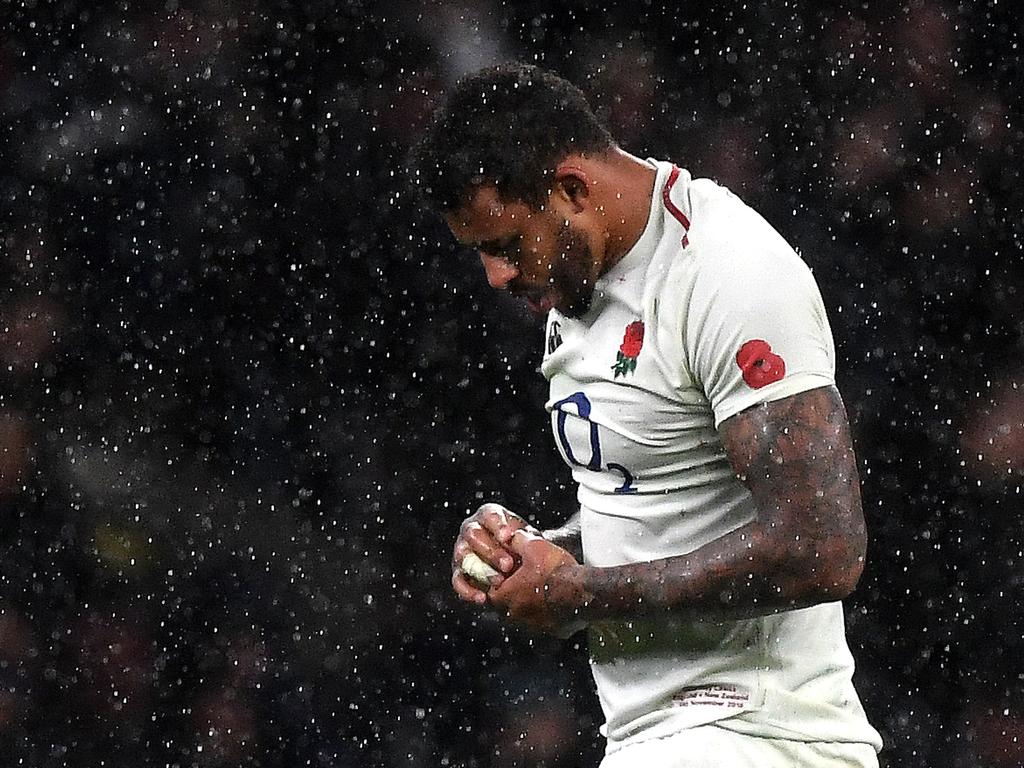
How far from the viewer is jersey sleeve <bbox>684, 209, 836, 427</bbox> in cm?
154

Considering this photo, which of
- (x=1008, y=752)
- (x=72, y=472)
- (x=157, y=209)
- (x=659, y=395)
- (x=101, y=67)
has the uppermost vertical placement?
(x=659, y=395)

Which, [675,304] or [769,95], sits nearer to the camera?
[675,304]

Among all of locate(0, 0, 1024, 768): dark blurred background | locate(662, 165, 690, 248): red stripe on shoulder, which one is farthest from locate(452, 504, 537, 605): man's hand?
locate(0, 0, 1024, 768): dark blurred background

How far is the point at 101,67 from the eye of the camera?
3367 mm

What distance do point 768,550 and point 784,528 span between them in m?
0.03

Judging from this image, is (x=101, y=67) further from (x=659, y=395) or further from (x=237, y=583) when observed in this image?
(x=659, y=395)

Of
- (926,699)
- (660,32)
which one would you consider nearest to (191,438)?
(660,32)

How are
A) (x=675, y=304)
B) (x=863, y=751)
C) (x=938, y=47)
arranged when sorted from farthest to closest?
(x=938, y=47)
(x=863, y=751)
(x=675, y=304)

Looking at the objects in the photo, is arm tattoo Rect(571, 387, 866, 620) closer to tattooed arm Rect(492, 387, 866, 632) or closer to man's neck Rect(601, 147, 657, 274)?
tattooed arm Rect(492, 387, 866, 632)

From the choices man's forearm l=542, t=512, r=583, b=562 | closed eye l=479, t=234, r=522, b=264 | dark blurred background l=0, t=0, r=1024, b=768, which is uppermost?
closed eye l=479, t=234, r=522, b=264

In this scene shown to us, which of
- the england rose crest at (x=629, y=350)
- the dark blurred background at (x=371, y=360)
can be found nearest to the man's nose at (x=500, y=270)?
the england rose crest at (x=629, y=350)

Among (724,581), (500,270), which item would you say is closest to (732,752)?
(724,581)

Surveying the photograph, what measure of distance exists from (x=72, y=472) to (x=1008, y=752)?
1.92 m

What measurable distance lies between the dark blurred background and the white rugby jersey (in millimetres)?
1596
